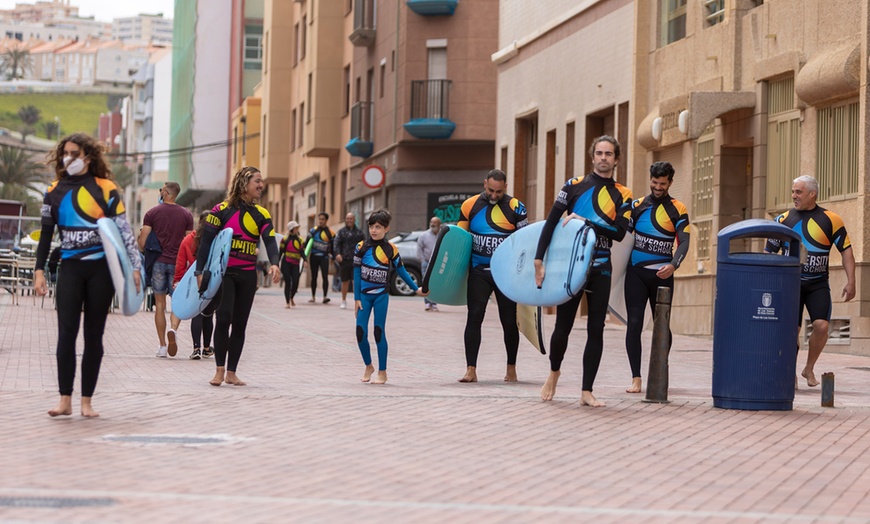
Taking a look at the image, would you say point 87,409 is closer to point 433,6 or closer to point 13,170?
point 433,6

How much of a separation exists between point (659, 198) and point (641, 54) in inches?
582

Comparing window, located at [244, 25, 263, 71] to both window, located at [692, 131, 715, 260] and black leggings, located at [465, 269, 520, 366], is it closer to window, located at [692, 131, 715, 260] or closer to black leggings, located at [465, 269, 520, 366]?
window, located at [692, 131, 715, 260]

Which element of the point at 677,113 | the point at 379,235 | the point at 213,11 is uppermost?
the point at 213,11

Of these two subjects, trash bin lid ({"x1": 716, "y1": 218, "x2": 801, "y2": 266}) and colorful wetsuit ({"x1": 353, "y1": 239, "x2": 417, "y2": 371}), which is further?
colorful wetsuit ({"x1": 353, "y1": 239, "x2": 417, "y2": 371})

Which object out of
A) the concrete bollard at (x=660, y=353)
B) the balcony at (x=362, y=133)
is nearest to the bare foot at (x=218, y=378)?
the concrete bollard at (x=660, y=353)

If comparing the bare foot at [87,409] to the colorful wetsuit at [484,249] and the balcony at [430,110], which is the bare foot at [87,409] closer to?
the colorful wetsuit at [484,249]

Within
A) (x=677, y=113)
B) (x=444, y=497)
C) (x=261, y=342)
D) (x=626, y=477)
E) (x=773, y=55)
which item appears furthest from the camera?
(x=677, y=113)

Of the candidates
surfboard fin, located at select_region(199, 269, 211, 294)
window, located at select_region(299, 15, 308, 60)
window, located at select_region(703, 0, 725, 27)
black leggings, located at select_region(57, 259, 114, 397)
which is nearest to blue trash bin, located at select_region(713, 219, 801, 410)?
surfboard fin, located at select_region(199, 269, 211, 294)

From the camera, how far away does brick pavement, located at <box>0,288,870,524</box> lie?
6.79 m

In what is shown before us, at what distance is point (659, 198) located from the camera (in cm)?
1245

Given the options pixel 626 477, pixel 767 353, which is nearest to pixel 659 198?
pixel 767 353

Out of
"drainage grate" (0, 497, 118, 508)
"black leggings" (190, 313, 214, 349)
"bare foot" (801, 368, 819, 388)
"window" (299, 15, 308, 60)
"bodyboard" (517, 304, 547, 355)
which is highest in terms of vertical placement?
"window" (299, 15, 308, 60)

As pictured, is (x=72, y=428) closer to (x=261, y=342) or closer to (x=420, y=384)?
(x=420, y=384)

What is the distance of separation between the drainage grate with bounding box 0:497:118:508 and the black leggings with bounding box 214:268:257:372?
571cm
